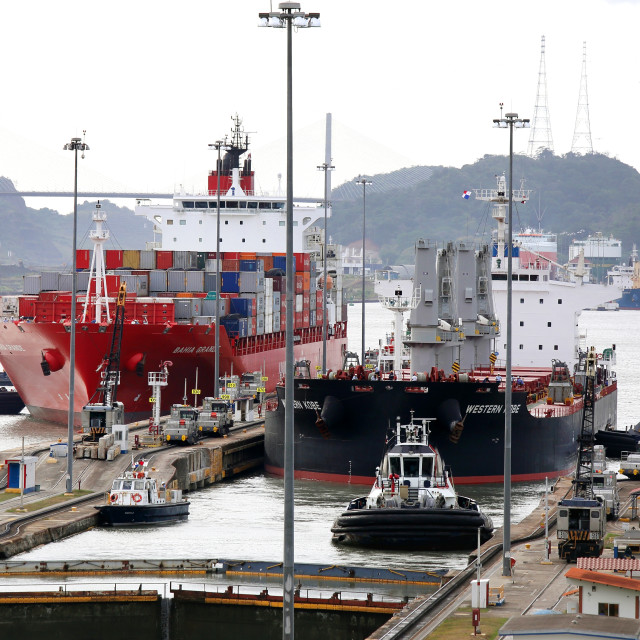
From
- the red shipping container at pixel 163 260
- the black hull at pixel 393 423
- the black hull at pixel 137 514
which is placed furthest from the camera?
the red shipping container at pixel 163 260

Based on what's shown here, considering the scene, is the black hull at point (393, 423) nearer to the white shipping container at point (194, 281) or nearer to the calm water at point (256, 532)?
the calm water at point (256, 532)

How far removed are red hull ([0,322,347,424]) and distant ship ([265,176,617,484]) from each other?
8.96 m

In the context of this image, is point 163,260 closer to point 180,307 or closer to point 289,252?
point 180,307

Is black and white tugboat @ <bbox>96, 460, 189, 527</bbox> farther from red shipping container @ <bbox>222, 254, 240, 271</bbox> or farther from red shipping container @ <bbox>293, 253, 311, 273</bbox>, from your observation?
red shipping container @ <bbox>293, 253, 311, 273</bbox>

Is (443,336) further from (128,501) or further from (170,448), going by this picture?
(128,501)

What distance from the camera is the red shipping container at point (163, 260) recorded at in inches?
2901

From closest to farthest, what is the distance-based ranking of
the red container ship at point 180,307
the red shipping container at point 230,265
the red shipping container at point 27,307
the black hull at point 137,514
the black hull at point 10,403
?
the black hull at point 137,514 < the red container ship at point 180,307 < the red shipping container at point 27,307 < the red shipping container at point 230,265 < the black hull at point 10,403

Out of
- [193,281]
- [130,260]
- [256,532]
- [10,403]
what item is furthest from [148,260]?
[256,532]

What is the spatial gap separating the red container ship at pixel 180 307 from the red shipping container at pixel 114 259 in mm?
79

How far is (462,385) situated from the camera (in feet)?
140

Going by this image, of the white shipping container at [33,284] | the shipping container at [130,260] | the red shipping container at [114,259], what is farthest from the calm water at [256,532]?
the white shipping container at [33,284]

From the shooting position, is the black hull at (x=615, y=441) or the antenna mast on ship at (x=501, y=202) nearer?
the black hull at (x=615, y=441)

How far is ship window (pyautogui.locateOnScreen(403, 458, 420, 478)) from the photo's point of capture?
3431 cm

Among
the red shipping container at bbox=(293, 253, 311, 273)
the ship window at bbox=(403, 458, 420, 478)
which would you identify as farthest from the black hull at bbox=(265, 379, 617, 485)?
the red shipping container at bbox=(293, 253, 311, 273)
